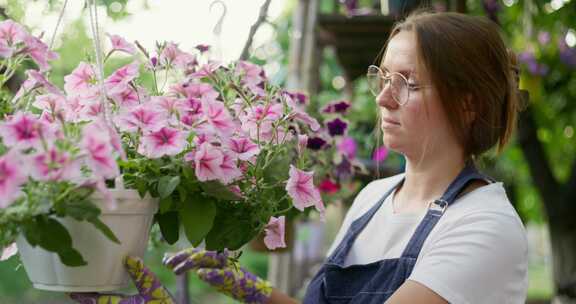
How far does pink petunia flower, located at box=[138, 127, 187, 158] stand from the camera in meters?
0.89

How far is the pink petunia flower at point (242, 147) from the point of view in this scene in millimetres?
960

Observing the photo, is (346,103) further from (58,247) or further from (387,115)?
(58,247)

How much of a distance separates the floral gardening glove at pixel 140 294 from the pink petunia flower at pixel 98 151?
10.1 inches

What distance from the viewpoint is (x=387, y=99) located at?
1280mm

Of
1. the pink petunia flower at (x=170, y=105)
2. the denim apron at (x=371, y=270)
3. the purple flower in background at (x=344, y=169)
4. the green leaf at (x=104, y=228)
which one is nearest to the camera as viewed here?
the green leaf at (x=104, y=228)

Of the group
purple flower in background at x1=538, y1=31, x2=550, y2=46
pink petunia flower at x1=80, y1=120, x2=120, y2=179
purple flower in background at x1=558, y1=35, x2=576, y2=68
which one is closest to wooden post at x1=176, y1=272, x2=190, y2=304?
pink petunia flower at x1=80, y1=120, x2=120, y2=179

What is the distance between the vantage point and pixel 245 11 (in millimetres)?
1962

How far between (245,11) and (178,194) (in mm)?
1084

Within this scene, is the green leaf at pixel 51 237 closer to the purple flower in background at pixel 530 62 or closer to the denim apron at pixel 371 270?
the denim apron at pixel 371 270

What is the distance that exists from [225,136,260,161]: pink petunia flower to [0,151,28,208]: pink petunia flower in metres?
0.30

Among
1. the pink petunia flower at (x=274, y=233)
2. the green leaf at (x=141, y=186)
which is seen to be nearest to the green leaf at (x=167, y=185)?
the green leaf at (x=141, y=186)

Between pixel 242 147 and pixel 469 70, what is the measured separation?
1.69ft

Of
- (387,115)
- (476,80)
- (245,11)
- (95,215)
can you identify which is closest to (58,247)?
(95,215)

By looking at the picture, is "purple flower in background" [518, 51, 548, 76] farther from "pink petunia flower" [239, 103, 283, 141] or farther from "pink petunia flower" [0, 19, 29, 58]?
"pink petunia flower" [0, 19, 29, 58]
